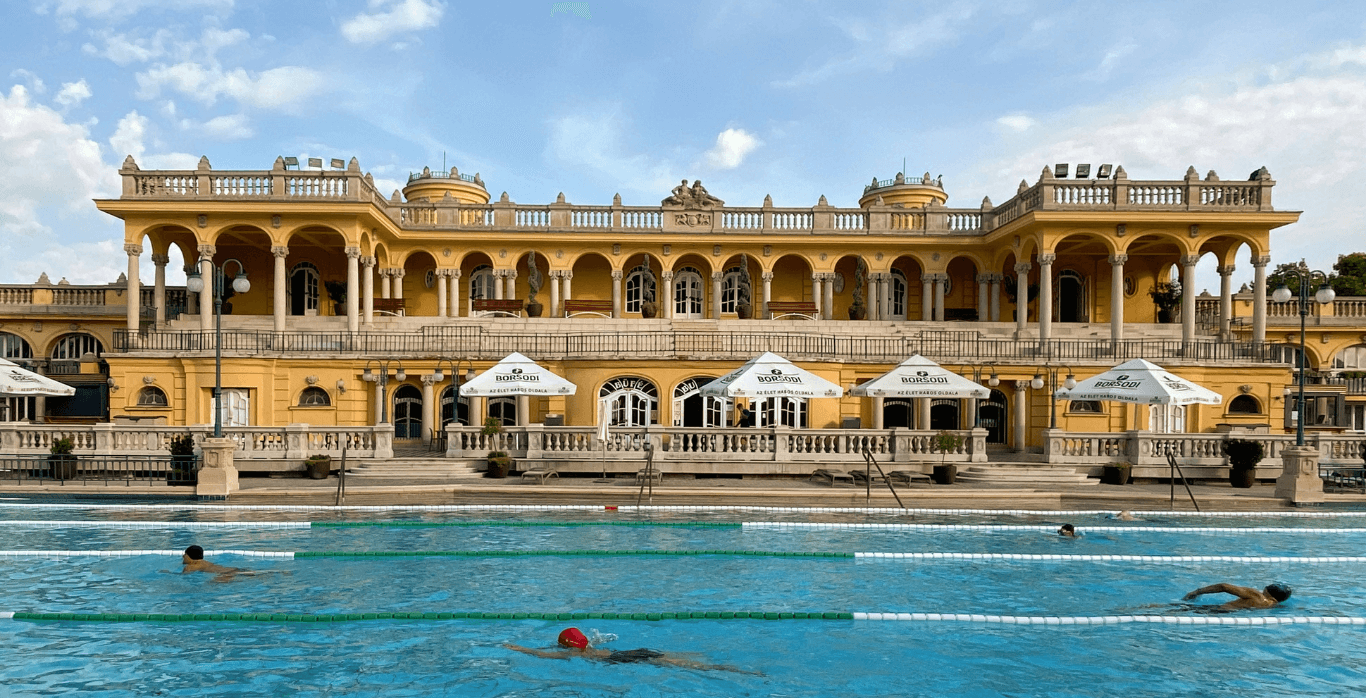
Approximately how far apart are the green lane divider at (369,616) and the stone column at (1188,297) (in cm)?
2542

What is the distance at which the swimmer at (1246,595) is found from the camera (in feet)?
34.3

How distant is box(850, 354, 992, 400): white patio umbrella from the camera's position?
21031mm

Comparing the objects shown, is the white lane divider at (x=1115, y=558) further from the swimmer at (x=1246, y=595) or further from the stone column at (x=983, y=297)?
the stone column at (x=983, y=297)

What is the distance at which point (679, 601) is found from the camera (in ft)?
35.7

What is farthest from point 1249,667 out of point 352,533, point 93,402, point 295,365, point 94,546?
point 93,402

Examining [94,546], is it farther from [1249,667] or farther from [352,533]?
[1249,667]

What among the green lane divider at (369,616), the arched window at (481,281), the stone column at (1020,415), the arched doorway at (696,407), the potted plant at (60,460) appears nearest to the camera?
the green lane divider at (369,616)

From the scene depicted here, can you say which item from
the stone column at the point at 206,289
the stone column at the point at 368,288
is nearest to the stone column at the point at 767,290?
the stone column at the point at 368,288

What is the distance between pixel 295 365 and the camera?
1085 inches

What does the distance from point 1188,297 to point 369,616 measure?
29219mm

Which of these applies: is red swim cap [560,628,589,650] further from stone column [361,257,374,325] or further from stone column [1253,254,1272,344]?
stone column [1253,254,1272,344]

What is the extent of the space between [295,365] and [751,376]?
603 inches

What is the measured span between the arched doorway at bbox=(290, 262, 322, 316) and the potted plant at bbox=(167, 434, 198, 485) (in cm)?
1850

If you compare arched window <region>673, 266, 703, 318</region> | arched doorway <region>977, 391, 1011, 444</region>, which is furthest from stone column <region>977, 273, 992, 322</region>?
arched window <region>673, 266, 703, 318</region>
